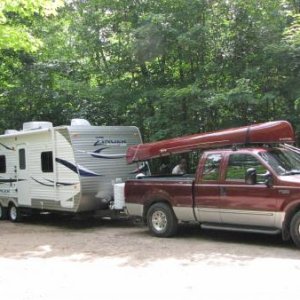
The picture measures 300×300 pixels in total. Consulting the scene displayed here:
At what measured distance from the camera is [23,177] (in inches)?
619

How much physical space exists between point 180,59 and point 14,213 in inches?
274

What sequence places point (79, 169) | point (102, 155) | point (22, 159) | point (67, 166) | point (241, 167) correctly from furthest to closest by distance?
point (22, 159) → point (102, 155) → point (67, 166) → point (79, 169) → point (241, 167)

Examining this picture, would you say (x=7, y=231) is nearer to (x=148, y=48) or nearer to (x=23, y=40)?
(x=23, y=40)

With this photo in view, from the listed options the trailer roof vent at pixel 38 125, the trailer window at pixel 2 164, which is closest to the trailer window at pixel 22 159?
the trailer roof vent at pixel 38 125

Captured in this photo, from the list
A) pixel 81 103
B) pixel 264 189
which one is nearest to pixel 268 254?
pixel 264 189

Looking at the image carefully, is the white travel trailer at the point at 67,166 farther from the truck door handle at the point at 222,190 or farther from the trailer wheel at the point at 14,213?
the truck door handle at the point at 222,190

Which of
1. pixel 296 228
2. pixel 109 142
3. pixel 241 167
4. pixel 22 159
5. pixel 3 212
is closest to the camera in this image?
pixel 296 228

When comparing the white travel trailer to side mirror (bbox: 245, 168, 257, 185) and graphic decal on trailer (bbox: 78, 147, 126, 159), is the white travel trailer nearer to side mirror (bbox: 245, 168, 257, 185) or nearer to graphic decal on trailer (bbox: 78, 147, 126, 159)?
graphic decal on trailer (bbox: 78, 147, 126, 159)

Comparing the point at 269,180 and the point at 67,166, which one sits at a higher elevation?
the point at 67,166

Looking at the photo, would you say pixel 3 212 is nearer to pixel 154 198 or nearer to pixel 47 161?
pixel 47 161

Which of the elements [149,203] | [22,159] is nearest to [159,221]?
[149,203]

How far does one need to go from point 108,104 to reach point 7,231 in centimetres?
553

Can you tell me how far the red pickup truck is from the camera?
9.80 metres

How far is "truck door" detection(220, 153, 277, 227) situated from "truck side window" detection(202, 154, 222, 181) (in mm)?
253
